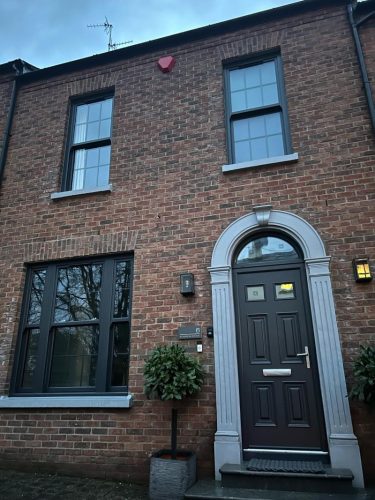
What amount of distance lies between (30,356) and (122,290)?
5.58 feet

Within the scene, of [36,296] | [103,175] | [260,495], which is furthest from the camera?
[103,175]

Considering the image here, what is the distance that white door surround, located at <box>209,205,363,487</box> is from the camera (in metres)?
3.96

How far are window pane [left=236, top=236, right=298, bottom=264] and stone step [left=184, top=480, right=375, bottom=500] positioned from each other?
2631mm

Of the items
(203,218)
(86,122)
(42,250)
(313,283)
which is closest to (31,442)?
(42,250)

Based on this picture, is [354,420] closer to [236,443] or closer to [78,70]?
[236,443]

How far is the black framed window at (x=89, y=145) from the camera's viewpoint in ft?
20.5

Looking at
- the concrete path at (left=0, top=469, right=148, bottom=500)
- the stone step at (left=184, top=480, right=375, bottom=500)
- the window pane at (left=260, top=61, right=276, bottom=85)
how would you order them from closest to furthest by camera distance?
the stone step at (left=184, top=480, right=375, bottom=500) < the concrete path at (left=0, top=469, right=148, bottom=500) < the window pane at (left=260, top=61, right=276, bottom=85)

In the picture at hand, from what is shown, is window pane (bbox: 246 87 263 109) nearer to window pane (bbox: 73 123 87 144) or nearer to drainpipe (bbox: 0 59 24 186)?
window pane (bbox: 73 123 87 144)

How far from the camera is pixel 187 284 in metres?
4.88

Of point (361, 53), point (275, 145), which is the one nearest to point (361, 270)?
point (275, 145)

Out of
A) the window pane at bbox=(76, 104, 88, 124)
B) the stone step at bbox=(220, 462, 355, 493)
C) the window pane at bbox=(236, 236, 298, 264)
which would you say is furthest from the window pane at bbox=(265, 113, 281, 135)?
the stone step at bbox=(220, 462, 355, 493)

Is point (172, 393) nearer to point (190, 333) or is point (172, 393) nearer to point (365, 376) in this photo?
point (190, 333)

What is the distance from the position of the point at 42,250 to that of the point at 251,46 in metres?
4.74

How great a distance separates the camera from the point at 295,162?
5125 millimetres
